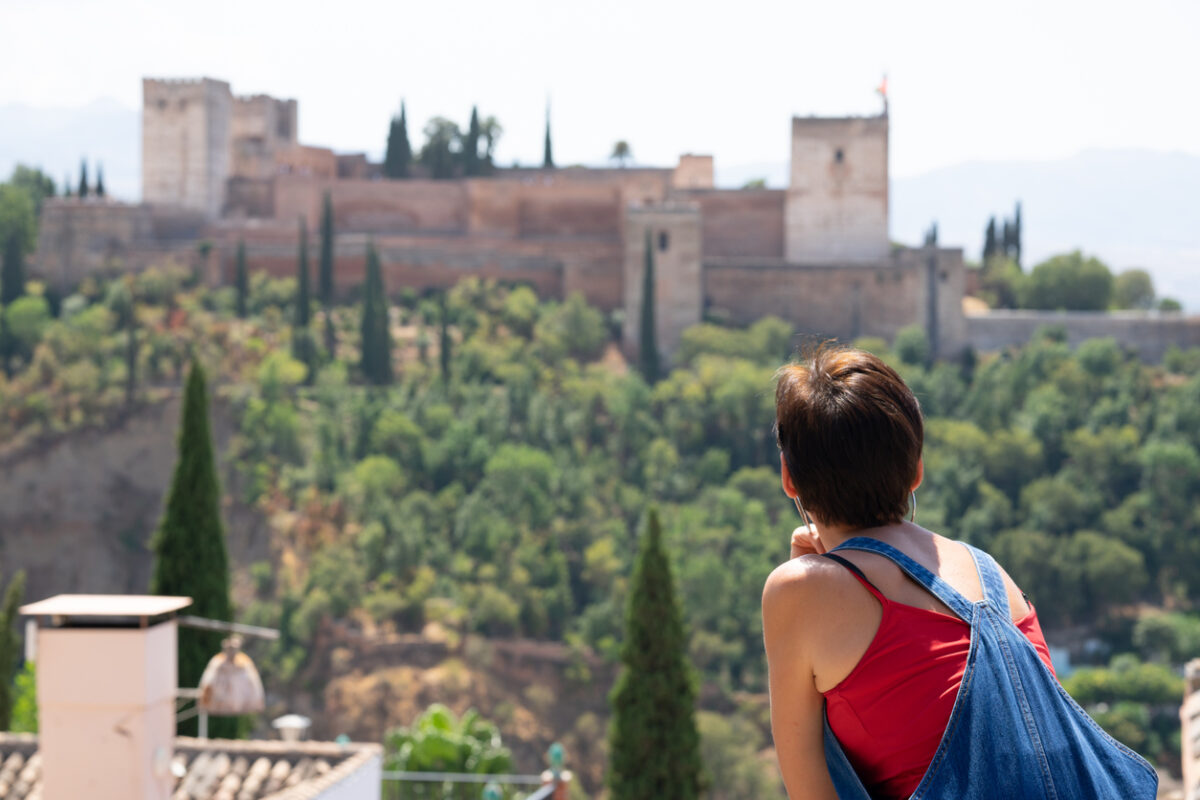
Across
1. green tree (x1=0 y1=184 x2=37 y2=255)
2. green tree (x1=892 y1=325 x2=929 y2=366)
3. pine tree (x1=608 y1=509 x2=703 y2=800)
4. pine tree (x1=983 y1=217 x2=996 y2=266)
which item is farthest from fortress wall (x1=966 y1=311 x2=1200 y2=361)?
green tree (x1=0 y1=184 x2=37 y2=255)

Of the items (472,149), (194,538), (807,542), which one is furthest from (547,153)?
(807,542)

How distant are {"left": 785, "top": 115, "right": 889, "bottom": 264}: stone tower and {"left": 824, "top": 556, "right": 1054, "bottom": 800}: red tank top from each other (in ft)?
95.9

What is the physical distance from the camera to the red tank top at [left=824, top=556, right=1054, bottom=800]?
1.47 m

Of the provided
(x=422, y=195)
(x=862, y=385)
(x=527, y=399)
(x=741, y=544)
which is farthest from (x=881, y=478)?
(x=422, y=195)

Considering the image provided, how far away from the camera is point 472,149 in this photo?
34.1m

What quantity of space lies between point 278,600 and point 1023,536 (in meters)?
12.2

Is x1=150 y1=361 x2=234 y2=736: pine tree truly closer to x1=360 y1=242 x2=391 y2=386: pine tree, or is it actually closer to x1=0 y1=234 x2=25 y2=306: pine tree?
x1=360 y1=242 x2=391 y2=386: pine tree

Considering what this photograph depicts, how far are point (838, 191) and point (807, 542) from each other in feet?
96.5

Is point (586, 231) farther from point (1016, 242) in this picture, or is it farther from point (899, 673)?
point (899, 673)

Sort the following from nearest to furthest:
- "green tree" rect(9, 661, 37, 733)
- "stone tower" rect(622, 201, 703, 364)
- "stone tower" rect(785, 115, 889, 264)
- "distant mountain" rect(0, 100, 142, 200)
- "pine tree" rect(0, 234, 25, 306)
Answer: "green tree" rect(9, 661, 37, 733) → "stone tower" rect(622, 201, 703, 364) → "stone tower" rect(785, 115, 889, 264) → "pine tree" rect(0, 234, 25, 306) → "distant mountain" rect(0, 100, 142, 200)

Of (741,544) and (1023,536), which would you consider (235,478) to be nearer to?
(741,544)

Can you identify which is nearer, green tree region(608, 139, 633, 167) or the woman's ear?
the woman's ear

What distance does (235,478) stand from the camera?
84.5 feet

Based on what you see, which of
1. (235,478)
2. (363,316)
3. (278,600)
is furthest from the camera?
(363,316)
